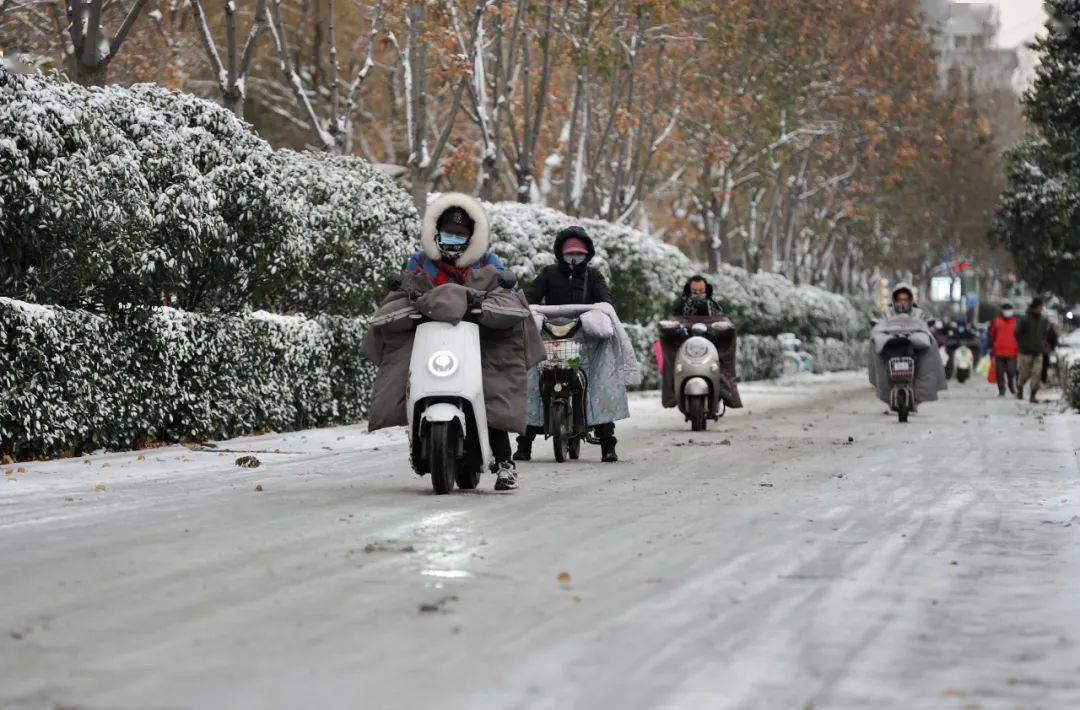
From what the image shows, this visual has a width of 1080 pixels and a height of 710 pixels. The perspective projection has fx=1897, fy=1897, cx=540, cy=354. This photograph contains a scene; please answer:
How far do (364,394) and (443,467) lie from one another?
944 centimetres

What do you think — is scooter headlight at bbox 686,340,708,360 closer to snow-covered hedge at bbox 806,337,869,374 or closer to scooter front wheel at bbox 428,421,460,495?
Answer: scooter front wheel at bbox 428,421,460,495

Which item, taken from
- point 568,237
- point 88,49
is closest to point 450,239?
point 568,237

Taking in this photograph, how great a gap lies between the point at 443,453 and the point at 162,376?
5.06 meters

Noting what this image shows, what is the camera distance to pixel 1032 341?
107 feet

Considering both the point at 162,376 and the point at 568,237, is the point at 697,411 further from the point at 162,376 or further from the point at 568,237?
the point at 162,376

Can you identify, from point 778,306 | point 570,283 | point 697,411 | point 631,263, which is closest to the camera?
point 570,283

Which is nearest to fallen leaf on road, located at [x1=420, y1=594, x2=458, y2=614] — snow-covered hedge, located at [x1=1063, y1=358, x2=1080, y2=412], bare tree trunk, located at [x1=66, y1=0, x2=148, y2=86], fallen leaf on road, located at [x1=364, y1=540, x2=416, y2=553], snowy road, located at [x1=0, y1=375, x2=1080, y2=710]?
snowy road, located at [x1=0, y1=375, x2=1080, y2=710]

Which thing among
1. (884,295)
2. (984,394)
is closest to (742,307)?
(984,394)

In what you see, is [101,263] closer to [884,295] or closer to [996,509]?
[996,509]

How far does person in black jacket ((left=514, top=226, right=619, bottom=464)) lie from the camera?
15195 millimetres

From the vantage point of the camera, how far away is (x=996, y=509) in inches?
452

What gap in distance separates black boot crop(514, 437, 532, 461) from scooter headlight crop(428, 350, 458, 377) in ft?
13.7

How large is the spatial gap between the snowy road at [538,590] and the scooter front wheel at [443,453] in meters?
0.13

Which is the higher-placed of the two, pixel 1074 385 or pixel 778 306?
pixel 778 306
